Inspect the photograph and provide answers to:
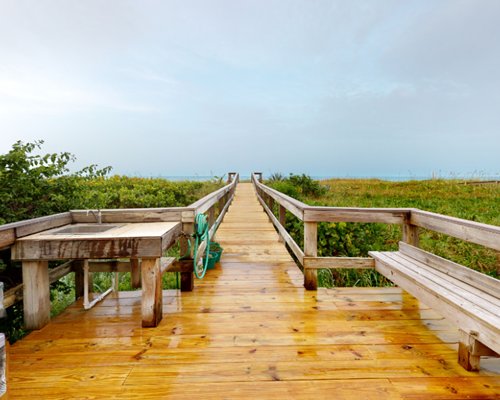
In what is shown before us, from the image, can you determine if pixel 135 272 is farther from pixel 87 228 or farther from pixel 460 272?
pixel 460 272

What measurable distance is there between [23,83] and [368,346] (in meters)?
12.6

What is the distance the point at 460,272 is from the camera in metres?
2.25

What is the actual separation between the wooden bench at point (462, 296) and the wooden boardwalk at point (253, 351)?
19 cm

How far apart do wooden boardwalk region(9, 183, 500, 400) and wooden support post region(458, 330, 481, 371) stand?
2.1 inches

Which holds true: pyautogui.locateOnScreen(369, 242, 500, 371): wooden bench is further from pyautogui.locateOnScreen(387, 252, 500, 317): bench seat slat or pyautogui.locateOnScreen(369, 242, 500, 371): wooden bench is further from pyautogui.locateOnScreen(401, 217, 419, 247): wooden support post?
pyautogui.locateOnScreen(401, 217, 419, 247): wooden support post

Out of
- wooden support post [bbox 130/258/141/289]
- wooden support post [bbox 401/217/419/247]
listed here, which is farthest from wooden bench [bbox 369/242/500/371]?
wooden support post [bbox 130/258/141/289]

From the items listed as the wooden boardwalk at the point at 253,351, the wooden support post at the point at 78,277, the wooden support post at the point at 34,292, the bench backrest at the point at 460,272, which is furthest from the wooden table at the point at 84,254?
the bench backrest at the point at 460,272

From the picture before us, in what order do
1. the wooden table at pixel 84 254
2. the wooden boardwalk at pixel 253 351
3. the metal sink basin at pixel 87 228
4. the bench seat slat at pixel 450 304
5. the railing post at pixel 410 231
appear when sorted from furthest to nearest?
the railing post at pixel 410 231 → the metal sink basin at pixel 87 228 → the wooden table at pixel 84 254 → the wooden boardwalk at pixel 253 351 → the bench seat slat at pixel 450 304

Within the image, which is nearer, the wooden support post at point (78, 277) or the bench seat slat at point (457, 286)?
the bench seat slat at point (457, 286)

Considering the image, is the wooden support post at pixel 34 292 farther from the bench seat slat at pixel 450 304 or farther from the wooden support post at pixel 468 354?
the wooden support post at pixel 468 354

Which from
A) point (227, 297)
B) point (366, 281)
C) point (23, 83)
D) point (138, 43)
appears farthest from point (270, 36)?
point (227, 297)

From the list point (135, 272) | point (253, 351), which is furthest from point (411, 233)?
point (135, 272)

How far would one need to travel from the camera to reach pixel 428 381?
1748 mm

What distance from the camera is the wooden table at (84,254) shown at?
7.65 feet
